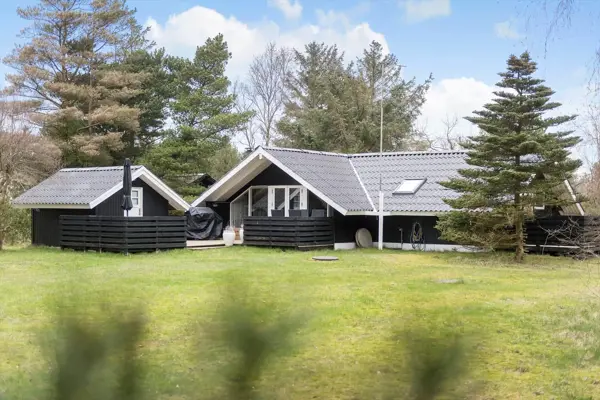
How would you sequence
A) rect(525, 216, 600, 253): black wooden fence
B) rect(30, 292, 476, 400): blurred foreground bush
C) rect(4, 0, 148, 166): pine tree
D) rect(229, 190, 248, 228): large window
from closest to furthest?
rect(30, 292, 476, 400): blurred foreground bush
rect(525, 216, 600, 253): black wooden fence
rect(229, 190, 248, 228): large window
rect(4, 0, 148, 166): pine tree

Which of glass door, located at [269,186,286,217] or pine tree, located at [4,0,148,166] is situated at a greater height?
pine tree, located at [4,0,148,166]

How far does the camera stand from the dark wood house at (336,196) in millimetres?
20219

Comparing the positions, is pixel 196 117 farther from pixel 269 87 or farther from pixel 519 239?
pixel 519 239

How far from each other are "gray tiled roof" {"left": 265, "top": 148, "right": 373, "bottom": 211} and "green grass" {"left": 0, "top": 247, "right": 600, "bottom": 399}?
7.41 feet

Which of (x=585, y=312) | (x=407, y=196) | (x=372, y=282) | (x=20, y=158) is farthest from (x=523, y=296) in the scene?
(x=20, y=158)

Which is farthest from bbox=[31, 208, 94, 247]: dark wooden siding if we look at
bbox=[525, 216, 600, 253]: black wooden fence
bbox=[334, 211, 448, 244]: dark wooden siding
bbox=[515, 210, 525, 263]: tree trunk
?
bbox=[525, 216, 600, 253]: black wooden fence

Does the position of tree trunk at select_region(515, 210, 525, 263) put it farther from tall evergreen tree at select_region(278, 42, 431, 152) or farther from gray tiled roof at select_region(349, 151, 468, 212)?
tall evergreen tree at select_region(278, 42, 431, 152)

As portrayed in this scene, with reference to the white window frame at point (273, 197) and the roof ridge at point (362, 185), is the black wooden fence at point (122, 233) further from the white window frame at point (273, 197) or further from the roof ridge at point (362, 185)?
the roof ridge at point (362, 185)

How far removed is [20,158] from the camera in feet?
73.3

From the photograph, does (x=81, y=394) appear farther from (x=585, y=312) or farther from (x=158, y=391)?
(x=585, y=312)

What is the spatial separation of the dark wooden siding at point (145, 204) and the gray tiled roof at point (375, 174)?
458 centimetres

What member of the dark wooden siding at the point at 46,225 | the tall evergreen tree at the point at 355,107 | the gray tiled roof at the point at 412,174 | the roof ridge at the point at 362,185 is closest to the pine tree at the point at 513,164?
the gray tiled roof at the point at 412,174

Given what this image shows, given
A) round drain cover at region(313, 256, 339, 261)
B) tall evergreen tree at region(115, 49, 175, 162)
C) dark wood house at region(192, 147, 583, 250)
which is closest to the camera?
round drain cover at region(313, 256, 339, 261)

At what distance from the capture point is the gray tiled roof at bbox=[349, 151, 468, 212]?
66.9 ft
